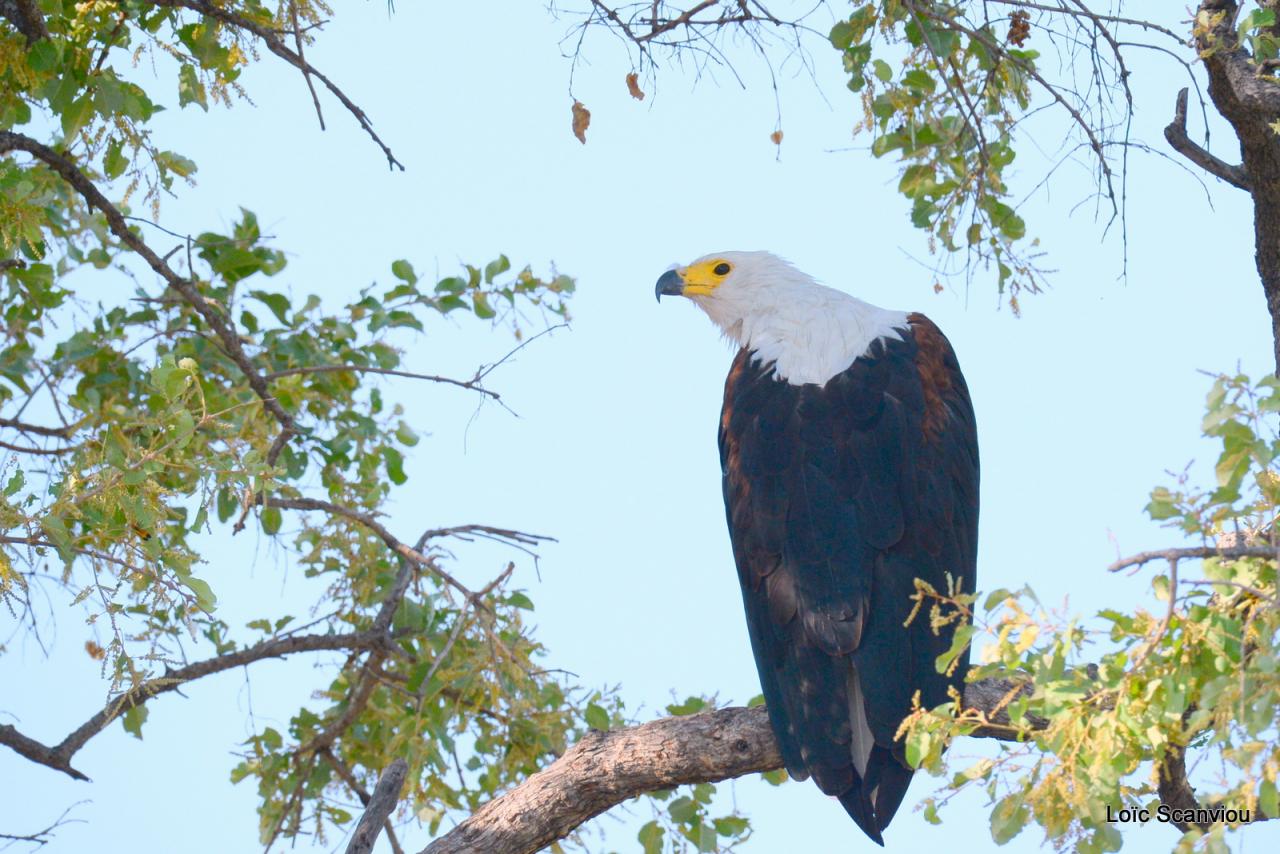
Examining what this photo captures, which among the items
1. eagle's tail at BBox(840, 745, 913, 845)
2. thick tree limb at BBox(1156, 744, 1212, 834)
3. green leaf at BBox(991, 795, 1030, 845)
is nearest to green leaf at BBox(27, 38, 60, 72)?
eagle's tail at BBox(840, 745, 913, 845)

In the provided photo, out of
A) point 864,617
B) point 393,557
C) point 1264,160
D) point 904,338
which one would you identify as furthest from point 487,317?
point 1264,160

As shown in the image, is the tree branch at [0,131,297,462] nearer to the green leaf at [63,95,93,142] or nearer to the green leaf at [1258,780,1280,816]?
the green leaf at [63,95,93,142]

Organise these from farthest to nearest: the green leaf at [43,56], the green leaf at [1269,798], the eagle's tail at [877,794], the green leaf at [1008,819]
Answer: the green leaf at [43,56]
the eagle's tail at [877,794]
the green leaf at [1008,819]
the green leaf at [1269,798]

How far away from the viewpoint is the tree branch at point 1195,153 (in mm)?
3627

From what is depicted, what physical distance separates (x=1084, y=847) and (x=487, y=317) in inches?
115

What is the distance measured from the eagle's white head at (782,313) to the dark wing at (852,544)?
3.6 inches

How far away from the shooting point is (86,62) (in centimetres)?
383

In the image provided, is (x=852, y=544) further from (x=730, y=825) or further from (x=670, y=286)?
(x=670, y=286)

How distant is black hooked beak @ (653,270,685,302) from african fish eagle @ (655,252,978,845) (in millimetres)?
883

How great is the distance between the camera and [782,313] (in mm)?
4457

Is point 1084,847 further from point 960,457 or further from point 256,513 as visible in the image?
point 256,513

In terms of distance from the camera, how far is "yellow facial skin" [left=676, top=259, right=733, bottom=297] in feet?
16.4

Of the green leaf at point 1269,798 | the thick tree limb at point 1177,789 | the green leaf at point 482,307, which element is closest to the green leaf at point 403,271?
the green leaf at point 482,307

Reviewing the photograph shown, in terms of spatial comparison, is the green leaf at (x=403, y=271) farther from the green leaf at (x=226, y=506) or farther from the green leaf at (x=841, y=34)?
the green leaf at (x=841, y=34)
